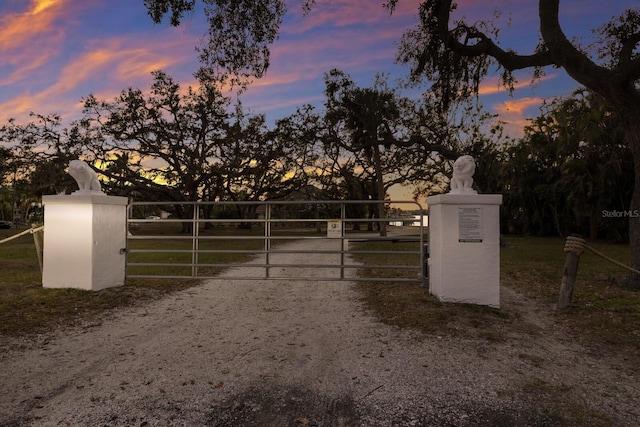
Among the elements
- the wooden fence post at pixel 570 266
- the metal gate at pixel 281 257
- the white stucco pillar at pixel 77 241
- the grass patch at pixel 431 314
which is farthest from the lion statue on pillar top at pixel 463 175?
the white stucco pillar at pixel 77 241

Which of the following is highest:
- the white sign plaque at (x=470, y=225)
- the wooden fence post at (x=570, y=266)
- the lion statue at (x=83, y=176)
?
the lion statue at (x=83, y=176)

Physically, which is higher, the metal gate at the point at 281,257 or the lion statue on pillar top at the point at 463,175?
the lion statue on pillar top at the point at 463,175

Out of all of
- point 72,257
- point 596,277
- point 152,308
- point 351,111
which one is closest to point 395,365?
point 152,308

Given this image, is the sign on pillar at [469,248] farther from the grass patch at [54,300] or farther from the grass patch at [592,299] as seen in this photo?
the grass patch at [54,300]

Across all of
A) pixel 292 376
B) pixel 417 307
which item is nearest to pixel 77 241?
pixel 292 376

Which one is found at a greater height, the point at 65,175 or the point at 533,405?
the point at 65,175

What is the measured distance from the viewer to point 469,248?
685cm

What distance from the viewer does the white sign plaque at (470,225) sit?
6785mm

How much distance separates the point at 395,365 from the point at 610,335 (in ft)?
10.4

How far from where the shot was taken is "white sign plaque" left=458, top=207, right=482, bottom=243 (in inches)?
267

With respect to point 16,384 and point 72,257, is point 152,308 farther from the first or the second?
point 16,384

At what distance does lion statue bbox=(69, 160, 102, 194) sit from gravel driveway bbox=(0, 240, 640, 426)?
2957mm

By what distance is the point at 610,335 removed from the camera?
546cm

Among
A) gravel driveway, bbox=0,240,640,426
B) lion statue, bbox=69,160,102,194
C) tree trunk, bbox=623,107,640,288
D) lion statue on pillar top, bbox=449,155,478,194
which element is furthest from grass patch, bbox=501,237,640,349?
lion statue, bbox=69,160,102,194
